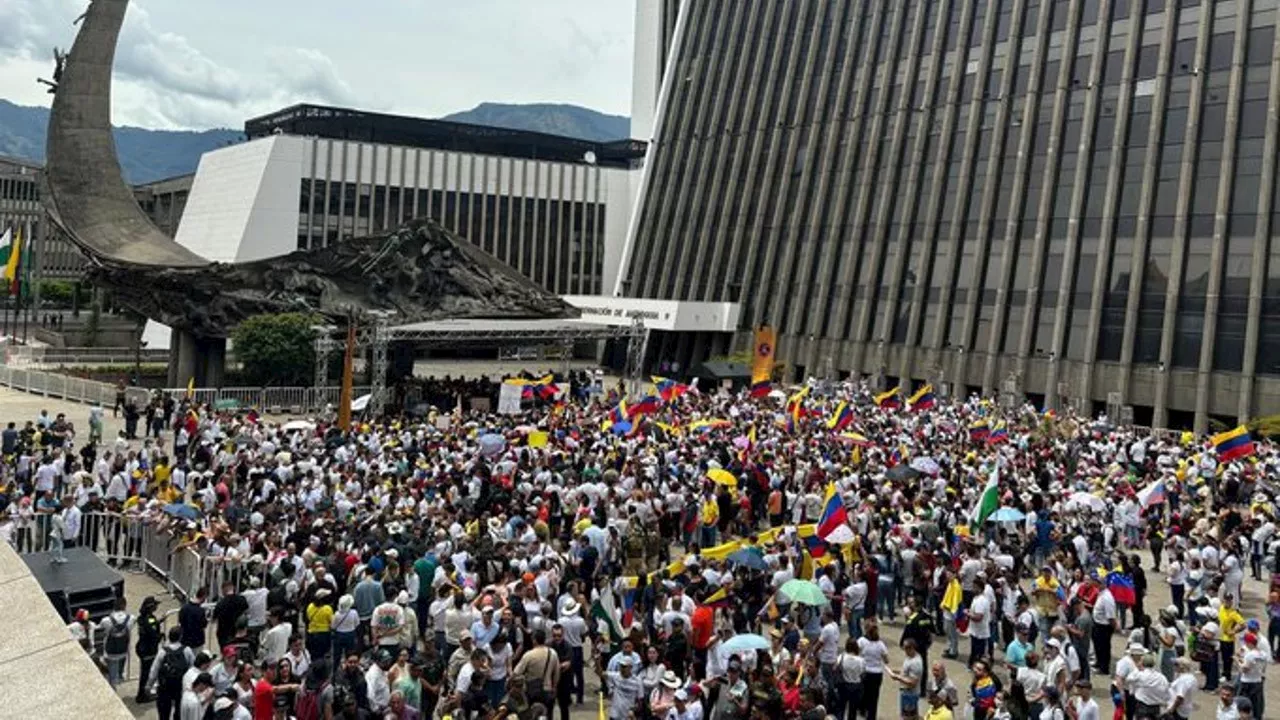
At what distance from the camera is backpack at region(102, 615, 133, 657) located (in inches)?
490

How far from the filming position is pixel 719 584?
14.7 metres

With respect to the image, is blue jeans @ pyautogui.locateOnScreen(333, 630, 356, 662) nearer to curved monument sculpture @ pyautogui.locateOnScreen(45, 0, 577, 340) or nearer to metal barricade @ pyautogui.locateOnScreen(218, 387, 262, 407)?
metal barricade @ pyautogui.locateOnScreen(218, 387, 262, 407)

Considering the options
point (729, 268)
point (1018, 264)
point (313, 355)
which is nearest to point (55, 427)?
point (313, 355)

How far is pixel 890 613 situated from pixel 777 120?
2160 inches

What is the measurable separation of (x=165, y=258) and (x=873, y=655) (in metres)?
39.7

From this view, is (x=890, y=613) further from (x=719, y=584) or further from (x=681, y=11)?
(x=681, y=11)

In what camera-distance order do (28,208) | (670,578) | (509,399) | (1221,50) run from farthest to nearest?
1. (28,208)
2. (1221,50)
3. (509,399)
4. (670,578)

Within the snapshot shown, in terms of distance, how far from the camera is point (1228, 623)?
570 inches

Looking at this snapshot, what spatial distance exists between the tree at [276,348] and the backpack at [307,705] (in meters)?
34.3

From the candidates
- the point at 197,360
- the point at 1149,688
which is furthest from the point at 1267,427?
the point at 197,360

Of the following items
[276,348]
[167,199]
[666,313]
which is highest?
[167,199]

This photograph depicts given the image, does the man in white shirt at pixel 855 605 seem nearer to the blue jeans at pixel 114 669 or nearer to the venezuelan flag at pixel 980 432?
the blue jeans at pixel 114 669

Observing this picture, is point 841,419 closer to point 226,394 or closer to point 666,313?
point 226,394

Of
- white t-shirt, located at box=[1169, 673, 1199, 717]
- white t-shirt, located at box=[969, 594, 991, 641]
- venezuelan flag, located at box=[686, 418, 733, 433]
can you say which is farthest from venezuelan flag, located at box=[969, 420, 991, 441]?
white t-shirt, located at box=[1169, 673, 1199, 717]
